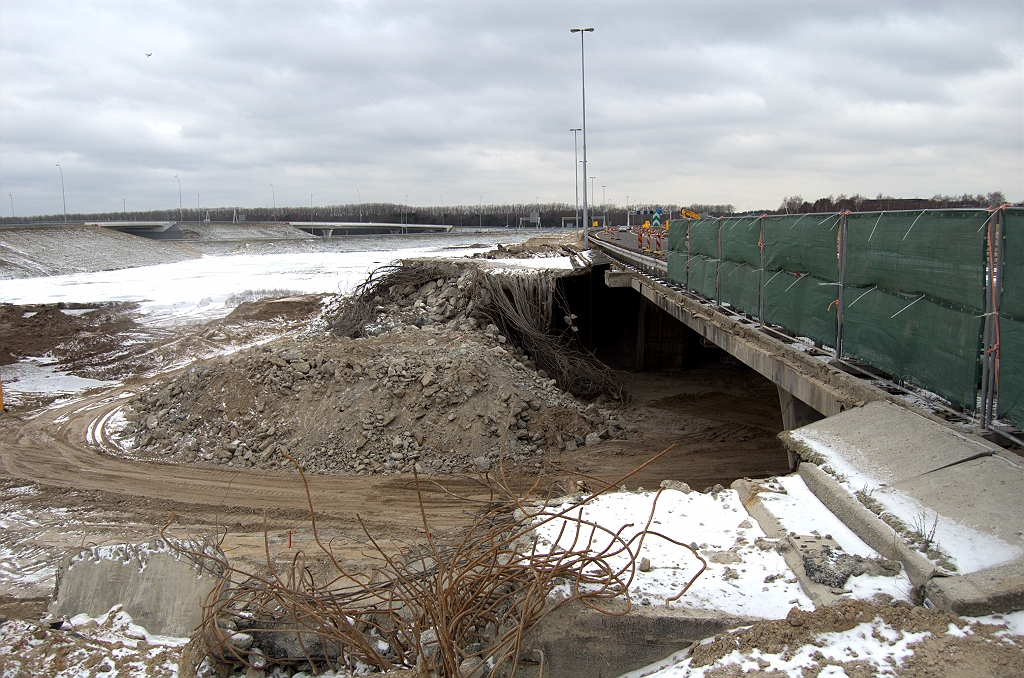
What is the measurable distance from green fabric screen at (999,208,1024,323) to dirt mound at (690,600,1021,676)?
2320 mm

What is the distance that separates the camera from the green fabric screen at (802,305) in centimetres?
761

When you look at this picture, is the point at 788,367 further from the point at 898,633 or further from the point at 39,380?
the point at 39,380

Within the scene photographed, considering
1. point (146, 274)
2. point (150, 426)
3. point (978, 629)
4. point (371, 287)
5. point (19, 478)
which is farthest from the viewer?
point (146, 274)

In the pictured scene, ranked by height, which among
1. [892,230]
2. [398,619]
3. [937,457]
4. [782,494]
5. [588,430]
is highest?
[892,230]

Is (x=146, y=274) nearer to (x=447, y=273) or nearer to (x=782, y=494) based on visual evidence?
(x=447, y=273)

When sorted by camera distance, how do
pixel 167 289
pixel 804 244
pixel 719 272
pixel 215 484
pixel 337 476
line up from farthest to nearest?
1. pixel 167 289
2. pixel 719 272
3. pixel 337 476
4. pixel 215 484
5. pixel 804 244

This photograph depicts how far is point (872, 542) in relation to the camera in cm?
413

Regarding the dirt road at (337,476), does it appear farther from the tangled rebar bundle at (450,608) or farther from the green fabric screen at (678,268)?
the tangled rebar bundle at (450,608)

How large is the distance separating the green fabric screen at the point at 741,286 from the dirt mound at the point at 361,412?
396cm

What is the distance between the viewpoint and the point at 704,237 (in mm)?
13148

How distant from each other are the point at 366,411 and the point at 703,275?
7194 millimetres

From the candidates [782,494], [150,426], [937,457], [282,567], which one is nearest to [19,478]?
[150,426]

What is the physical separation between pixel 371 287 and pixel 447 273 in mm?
2410

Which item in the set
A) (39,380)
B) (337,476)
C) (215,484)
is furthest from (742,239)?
(39,380)
